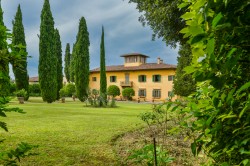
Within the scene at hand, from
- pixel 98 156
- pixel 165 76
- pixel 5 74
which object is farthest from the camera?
pixel 165 76

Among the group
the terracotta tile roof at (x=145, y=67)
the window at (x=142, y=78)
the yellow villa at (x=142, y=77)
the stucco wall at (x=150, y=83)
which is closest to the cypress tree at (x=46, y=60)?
the yellow villa at (x=142, y=77)

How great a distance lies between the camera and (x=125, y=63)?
2094 inches

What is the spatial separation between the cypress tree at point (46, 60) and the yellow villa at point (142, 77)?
1859cm

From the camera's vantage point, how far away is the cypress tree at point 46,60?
32031mm

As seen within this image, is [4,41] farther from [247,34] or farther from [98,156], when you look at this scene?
[98,156]

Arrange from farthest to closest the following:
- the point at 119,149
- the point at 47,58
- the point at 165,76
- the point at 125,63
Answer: the point at 125,63, the point at 165,76, the point at 47,58, the point at 119,149

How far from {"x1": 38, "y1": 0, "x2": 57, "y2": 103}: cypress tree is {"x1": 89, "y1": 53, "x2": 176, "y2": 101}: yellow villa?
1859 cm

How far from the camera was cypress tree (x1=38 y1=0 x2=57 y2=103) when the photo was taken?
32.0 meters

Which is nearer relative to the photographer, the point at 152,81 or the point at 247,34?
the point at 247,34

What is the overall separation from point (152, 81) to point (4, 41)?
46350 mm

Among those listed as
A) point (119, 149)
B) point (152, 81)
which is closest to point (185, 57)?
point (119, 149)

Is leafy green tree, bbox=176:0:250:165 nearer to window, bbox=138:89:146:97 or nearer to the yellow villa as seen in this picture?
the yellow villa

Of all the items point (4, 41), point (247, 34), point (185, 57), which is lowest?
point (247, 34)

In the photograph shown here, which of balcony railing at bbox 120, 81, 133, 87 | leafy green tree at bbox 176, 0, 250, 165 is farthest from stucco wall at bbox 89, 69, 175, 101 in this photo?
leafy green tree at bbox 176, 0, 250, 165
